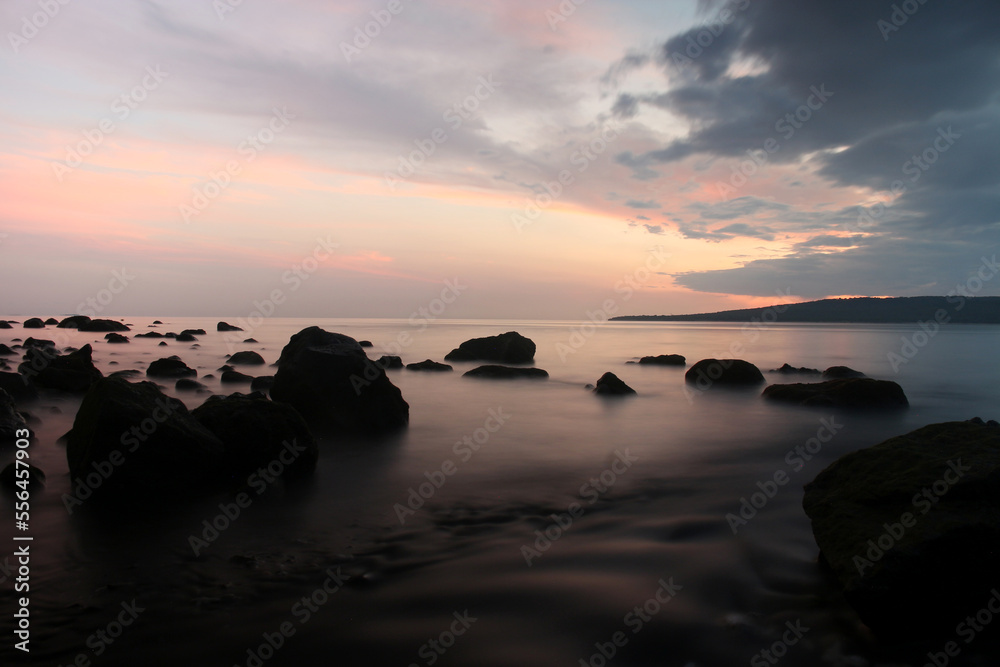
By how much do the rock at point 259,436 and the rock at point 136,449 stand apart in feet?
1.64

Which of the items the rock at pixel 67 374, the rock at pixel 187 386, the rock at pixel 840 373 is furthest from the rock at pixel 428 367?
the rock at pixel 840 373

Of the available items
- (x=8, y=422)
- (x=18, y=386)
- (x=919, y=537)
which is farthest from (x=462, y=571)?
(x=18, y=386)

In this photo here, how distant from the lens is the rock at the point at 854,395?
→ 17250 millimetres

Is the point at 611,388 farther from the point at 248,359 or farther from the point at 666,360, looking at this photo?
the point at 248,359

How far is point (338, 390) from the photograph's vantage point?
1307 centimetres

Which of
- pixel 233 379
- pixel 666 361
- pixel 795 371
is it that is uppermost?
pixel 233 379

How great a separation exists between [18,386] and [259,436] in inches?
388

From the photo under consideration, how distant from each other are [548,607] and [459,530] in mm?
2115

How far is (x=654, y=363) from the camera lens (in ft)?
119

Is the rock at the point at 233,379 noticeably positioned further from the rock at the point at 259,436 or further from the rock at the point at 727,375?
the rock at the point at 727,375

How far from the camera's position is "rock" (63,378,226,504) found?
24.5ft

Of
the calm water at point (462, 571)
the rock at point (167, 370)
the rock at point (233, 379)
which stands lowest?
the calm water at point (462, 571)

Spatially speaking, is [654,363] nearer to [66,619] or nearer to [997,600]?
[997,600]

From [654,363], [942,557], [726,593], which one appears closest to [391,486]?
[726,593]
